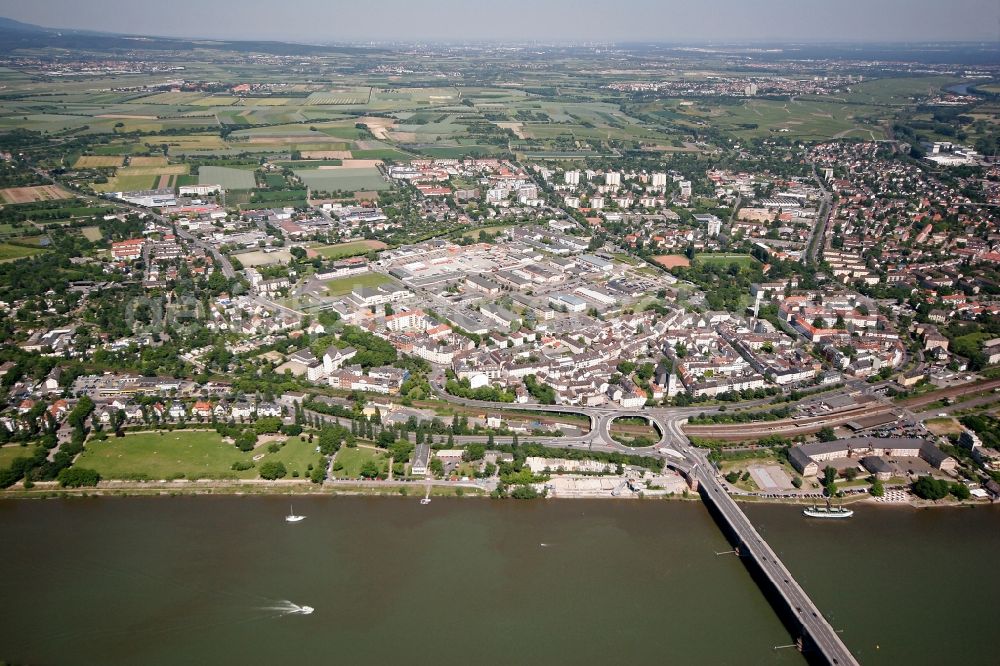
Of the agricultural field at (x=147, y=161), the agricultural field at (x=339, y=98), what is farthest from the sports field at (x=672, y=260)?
the agricultural field at (x=339, y=98)

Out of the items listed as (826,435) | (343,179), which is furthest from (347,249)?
(826,435)

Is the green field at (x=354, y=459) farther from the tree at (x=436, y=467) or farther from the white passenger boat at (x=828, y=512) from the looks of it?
the white passenger boat at (x=828, y=512)

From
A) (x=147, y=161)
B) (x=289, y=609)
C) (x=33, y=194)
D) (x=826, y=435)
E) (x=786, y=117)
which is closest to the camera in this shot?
(x=289, y=609)

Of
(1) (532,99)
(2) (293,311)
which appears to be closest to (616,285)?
(2) (293,311)

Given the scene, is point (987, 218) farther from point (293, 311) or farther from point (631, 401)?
point (293, 311)

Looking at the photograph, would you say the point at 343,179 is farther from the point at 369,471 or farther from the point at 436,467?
the point at 436,467
